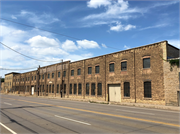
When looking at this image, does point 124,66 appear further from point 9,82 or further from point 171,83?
point 9,82

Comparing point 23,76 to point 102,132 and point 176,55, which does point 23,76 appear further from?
point 102,132

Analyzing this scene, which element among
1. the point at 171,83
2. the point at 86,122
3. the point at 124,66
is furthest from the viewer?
the point at 124,66

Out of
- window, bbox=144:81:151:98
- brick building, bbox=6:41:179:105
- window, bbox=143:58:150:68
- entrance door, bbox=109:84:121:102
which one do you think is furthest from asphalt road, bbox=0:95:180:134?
entrance door, bbox=109:84:121:102

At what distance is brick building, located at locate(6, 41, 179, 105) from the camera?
2098cm

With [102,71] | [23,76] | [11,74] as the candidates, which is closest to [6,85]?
[11,74]

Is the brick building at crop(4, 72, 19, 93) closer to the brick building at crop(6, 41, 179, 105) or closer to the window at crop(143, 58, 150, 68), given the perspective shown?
the brick building at crop(6, 41, 179, 105)

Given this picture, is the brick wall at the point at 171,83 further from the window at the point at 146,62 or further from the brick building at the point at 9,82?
the brick building at the point at 9,82

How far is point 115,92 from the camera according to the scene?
27.1 meters

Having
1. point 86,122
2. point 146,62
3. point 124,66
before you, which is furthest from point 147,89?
point 86,122

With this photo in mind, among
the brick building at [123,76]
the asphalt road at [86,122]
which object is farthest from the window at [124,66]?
the asphalt road at [86,122]

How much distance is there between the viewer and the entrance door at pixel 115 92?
26.5 m

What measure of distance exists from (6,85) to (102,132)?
9196 centimetres

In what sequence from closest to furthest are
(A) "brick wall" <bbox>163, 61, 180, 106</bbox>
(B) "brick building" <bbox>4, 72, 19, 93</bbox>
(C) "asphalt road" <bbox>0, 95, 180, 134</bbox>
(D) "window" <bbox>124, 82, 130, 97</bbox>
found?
(C) "asphalt road" <bbox>0, 95, 180, 134</bbox>, (A) "brick wall" <bbox>163, 61, 180, 106</bbox>, (D) "window" <bbox>124, 82, 130, 97</bbox>, (B) "brick building" <bbox>4, 72, 19, 93</bbox>

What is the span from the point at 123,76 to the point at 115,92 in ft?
11.1
